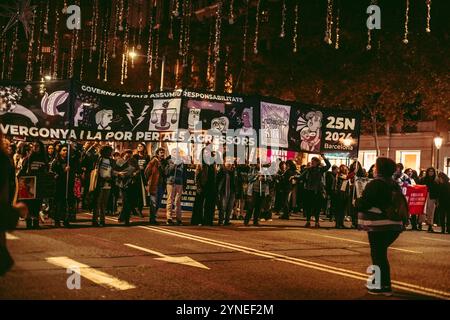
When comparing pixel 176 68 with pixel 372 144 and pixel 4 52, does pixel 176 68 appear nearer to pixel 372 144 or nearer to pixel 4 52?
pixel 4 52

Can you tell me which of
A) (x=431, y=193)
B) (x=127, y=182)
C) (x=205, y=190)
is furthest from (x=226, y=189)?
(x=431, y=193)

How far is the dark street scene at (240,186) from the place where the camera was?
7.18 metres

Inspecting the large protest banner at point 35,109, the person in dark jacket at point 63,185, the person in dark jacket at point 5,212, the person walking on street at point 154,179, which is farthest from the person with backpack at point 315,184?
the person in dark jacket at point 5,212

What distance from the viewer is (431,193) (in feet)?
60.4

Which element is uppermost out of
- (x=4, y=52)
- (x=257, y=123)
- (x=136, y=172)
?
(x=4, y=52)

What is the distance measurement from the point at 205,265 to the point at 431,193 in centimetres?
1188

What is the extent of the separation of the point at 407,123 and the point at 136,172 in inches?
1213

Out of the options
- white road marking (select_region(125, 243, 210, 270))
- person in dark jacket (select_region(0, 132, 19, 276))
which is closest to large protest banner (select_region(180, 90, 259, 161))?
white road marking (select_region(125, 243, 210, 270))

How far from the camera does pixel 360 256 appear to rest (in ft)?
34.6

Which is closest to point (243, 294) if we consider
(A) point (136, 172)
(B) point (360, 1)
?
(A) point (136, 172)

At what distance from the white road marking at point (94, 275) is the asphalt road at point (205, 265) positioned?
0.04 ft

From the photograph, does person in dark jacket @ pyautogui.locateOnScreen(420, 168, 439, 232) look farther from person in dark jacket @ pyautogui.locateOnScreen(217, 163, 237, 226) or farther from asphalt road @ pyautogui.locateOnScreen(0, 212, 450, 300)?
person in dark jacket @ pyautogui.locateOnScreen(217, 163, 237, 226)

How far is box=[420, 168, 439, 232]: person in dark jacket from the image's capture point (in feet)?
60.0

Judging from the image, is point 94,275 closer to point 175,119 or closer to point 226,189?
point 175,119
